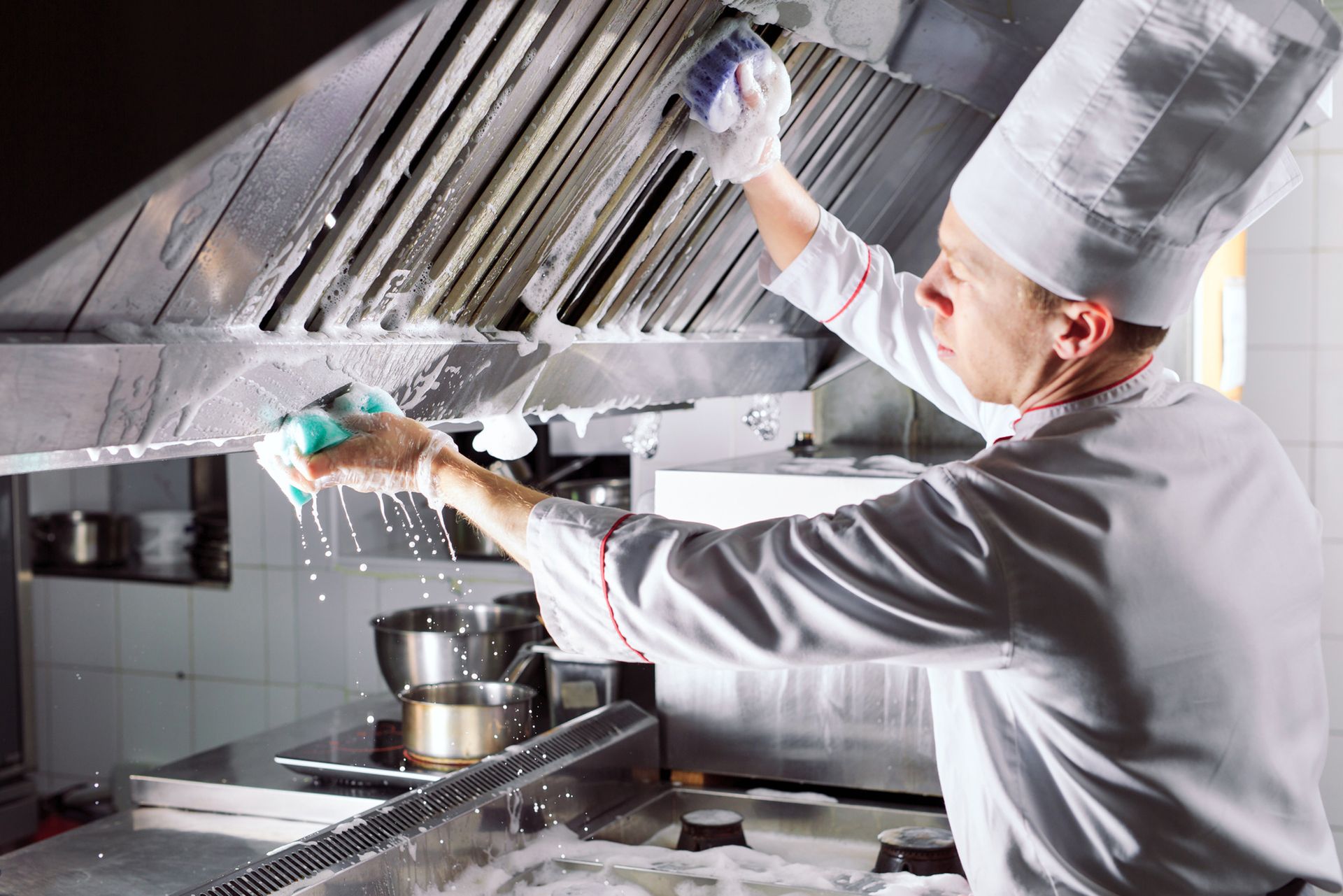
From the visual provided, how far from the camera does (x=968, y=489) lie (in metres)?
1.01

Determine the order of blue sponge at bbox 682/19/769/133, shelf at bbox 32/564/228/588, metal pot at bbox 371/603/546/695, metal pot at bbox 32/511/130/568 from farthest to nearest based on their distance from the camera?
metal pot at bbox 32/511/130/568, shelf at bbox 32/564/228/588, metal pot at bbox 371/603/546/695, blue sponge at bbox 682/19/769/133

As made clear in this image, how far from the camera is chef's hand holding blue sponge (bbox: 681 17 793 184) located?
4.26 ft

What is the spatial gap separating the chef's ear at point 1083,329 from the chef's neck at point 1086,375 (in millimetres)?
11

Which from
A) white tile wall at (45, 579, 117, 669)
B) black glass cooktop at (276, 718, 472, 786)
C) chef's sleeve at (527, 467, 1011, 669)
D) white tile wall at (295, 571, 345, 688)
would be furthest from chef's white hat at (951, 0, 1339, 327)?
white tile wall at (45, 579, 117, 669)

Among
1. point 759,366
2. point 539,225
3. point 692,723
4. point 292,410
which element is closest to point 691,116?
point 539,225

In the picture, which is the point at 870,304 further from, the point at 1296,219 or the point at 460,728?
the point at 1296,219

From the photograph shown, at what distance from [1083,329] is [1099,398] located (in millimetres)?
64

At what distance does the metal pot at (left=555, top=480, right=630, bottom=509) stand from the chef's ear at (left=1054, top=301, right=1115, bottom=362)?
2024 mm

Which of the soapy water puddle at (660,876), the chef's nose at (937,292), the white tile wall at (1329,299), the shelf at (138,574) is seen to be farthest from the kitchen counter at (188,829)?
the white tile wall at (1329,299)

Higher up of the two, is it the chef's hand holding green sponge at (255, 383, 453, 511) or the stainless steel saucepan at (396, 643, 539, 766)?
the chef's hand holding green sponge at (255, 383, 453, 511)

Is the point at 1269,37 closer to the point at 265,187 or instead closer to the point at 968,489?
the point at 968,489

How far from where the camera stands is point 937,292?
1144 millimetres

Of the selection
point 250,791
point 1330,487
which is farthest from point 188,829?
point 1330,487

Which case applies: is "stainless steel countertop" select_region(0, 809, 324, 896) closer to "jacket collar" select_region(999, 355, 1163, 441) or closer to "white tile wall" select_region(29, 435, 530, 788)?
"jacket collar" select_region(999, 355, 1163, 441)
